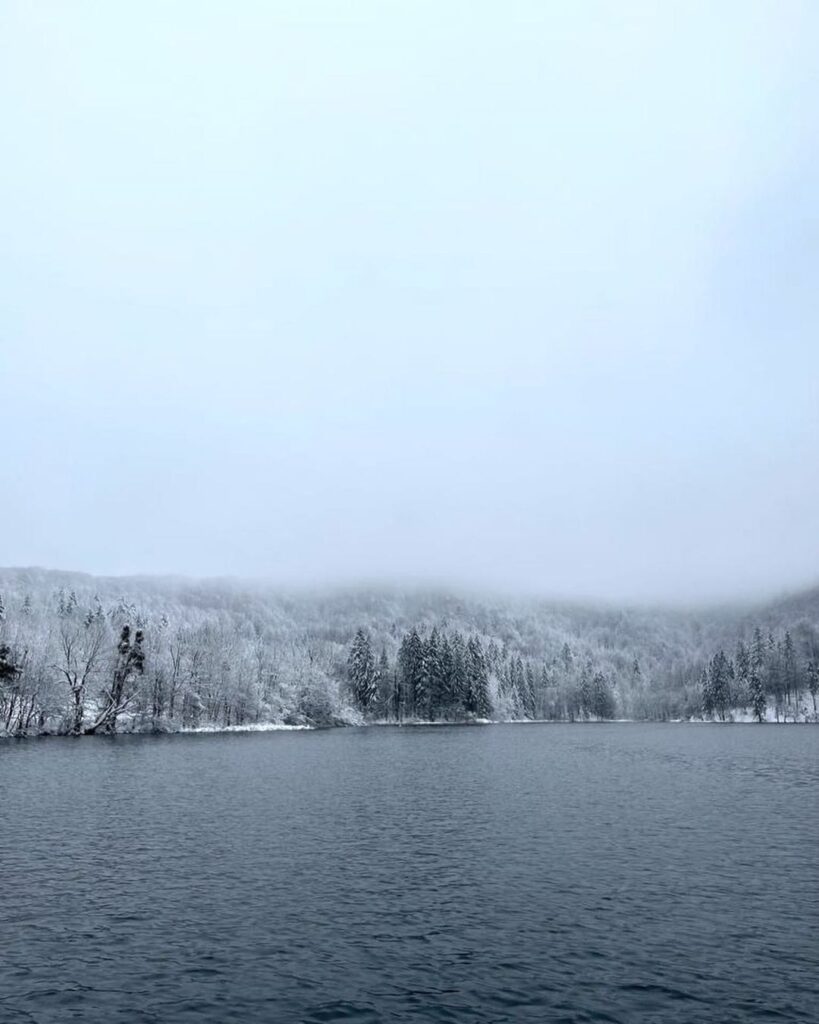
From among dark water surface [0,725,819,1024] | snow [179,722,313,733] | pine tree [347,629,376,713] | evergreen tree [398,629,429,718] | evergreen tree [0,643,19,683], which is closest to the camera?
dark water surface [0,725,819,1024]

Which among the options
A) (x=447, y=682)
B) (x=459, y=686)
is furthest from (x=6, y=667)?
(x=459, y=686)

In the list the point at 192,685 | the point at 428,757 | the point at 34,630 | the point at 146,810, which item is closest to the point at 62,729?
the point at 192,685

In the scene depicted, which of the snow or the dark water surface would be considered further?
the snow

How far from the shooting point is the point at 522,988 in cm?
2097

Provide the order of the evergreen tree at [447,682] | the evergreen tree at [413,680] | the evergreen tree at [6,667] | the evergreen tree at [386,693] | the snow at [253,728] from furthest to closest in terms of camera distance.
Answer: the evergreen tree at [386,693]
the evergreen tree at [447,682]
the evergreen tree at [413,680]
the snow at [253,728]
the evergreen tree at [6,667]

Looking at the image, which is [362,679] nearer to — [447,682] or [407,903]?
[447,682]

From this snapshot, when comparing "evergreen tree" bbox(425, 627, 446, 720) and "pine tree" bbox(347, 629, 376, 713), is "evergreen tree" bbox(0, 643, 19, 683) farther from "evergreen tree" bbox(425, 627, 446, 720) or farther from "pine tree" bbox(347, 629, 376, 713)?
"evergreen tree" bbox(425, 627, 446, 720)

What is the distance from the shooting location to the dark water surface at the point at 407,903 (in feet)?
66.6

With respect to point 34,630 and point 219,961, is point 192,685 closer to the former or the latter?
point 34,630

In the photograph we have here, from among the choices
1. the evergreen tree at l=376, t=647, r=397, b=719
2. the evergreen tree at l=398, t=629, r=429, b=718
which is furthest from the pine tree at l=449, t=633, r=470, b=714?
the evergreen tree at l=376, t=647, r=397, b=719

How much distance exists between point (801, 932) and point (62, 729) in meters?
127

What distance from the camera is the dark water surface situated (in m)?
20.3

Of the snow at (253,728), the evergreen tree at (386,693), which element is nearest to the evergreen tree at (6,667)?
the snow at (253,728)

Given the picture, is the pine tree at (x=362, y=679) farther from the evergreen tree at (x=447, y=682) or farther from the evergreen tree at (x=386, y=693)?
the evergreen tree at (x=447, y=682)
